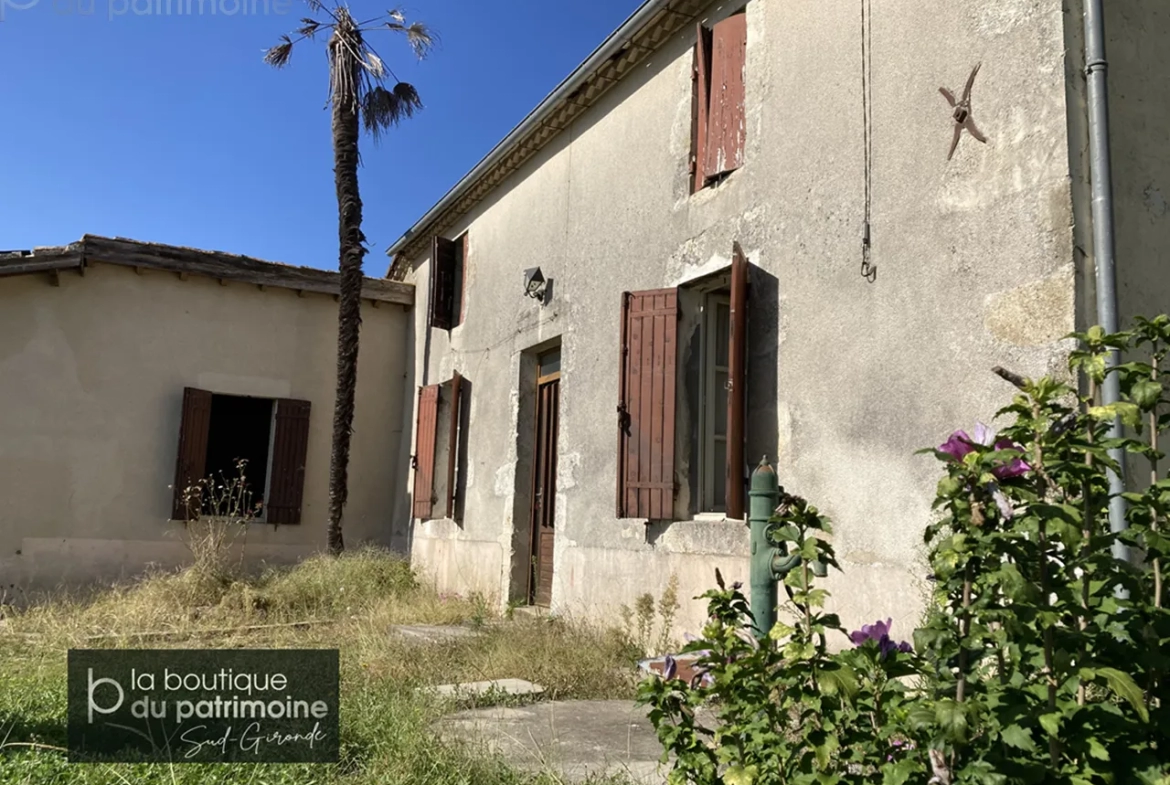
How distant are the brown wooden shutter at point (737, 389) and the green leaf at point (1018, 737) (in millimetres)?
3355

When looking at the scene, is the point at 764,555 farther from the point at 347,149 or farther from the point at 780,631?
the point at 347,149

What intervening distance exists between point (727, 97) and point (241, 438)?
7757mm

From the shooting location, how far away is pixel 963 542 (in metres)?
1.74

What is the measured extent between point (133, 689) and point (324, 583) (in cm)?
494

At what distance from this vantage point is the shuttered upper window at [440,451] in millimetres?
→ 9164

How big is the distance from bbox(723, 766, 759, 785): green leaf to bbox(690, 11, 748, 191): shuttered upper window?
4299 millimetres

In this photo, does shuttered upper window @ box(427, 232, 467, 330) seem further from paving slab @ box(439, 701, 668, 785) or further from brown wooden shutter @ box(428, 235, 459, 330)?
paving slab @ box(439, 701, 668, 785)

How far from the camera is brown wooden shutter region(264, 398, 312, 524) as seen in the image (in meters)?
10.4

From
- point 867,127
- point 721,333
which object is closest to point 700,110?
point 721,333

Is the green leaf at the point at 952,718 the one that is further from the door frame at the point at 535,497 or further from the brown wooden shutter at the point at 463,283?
the brown wooden shutter at the point at 463,283

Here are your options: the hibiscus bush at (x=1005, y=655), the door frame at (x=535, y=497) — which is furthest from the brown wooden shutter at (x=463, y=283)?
the hibiscus bush at (x=1005, y=655)

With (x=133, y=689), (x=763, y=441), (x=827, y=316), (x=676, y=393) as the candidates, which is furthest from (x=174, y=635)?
(x=827, y=316)

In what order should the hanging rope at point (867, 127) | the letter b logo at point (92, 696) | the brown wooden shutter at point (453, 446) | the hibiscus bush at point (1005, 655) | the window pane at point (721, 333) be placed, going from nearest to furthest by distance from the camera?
the hibiscus bush at point (1005, 655)
the letter b logo at point (92, 696)
the hanging rope at point (867, 127)
the window pane at point (721, 333)
the brown wooden shutter at point (453, 446)

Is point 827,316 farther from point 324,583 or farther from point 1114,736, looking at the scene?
point 324,583
